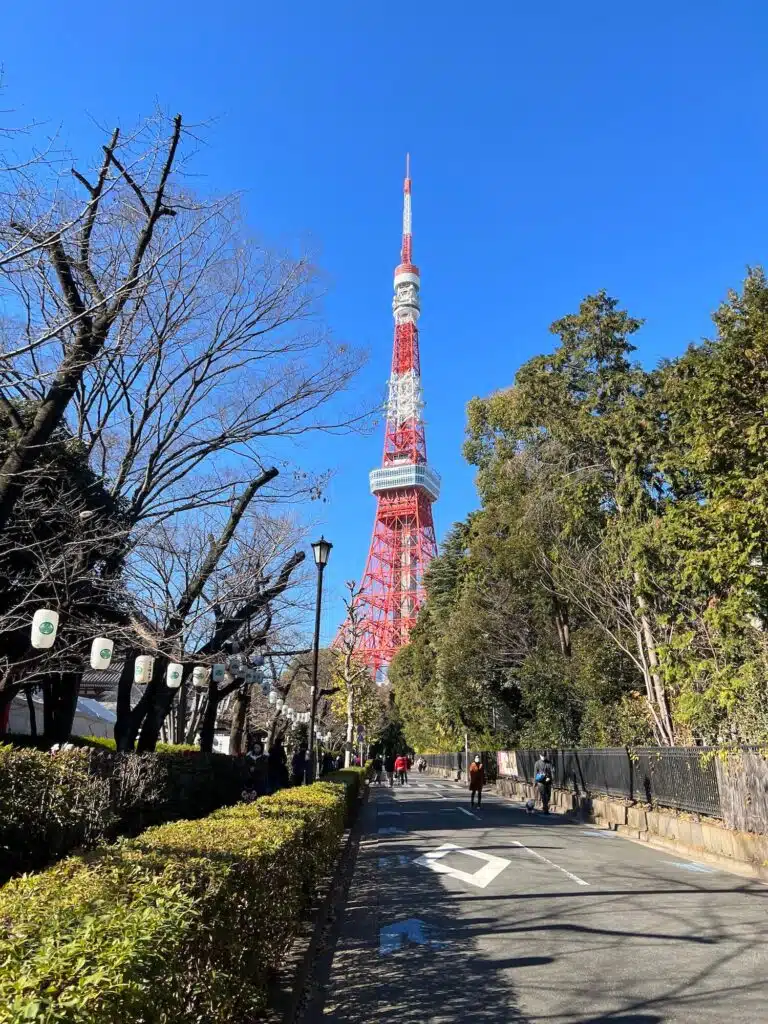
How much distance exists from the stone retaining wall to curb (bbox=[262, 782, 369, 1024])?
18.0ft

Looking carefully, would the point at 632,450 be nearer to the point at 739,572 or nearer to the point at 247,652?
the point at 739,572

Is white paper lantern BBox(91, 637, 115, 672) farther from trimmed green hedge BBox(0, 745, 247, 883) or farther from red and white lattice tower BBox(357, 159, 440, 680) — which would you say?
red and white lattice tower BBox(357, 159, 440, 680)

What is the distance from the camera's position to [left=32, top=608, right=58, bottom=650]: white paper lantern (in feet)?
33.8

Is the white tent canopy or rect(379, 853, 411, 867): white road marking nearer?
rect(379, 853, 411, 867): white road marking

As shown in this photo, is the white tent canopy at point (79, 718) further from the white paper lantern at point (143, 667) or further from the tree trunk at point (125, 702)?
the white paper lantern at point (143, 667)

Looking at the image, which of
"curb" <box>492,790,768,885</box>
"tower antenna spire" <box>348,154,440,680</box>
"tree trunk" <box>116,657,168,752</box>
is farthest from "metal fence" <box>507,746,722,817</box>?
"tower antenna spire" <box>348,154,440,680</box>

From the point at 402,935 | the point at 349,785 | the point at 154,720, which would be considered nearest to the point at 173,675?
the point at 154,720

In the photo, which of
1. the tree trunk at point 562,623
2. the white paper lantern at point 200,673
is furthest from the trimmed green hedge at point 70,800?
the tree trunk at point 562,623

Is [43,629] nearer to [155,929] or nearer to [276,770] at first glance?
[276,770]

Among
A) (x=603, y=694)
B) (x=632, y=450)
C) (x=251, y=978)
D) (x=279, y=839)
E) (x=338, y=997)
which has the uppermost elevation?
(x=632, y=450)

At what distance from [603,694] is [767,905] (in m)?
13.8

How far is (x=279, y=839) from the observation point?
15.9 feet

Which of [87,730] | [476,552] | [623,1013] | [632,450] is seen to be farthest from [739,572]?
[87,730]

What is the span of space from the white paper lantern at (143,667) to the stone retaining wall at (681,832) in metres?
Result: 10.0
